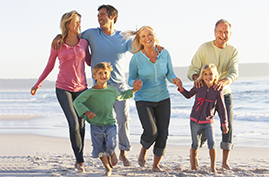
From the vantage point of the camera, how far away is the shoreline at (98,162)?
387cm

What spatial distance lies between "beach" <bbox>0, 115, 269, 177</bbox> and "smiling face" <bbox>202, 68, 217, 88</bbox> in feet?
3.83

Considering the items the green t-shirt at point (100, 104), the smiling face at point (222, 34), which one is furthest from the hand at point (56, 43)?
the smiling face at point (222, 34)

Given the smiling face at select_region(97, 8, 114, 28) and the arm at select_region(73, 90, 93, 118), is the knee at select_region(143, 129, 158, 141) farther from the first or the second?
the smiling face at select_region(97, 8, 114, 28)

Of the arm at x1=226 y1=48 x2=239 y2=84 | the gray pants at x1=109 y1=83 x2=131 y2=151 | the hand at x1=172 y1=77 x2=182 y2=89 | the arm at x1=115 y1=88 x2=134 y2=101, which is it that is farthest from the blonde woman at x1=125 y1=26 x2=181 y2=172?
the arm at x1=226 y1=48 x2=239 y2=84

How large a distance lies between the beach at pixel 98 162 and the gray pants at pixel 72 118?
0.38 meters

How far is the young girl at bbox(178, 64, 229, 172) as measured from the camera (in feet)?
11.9

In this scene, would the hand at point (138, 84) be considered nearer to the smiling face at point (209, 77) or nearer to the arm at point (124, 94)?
the arm at point (124, 94)

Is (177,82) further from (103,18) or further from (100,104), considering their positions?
(103,18)

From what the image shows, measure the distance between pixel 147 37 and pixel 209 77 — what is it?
96 cm

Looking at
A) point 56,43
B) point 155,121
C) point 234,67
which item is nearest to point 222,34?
point 234,67

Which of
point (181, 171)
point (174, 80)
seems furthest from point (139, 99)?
point (181, 171)

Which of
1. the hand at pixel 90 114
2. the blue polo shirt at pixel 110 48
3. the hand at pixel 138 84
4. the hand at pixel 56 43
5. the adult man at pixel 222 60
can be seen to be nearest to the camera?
the hand at pixel 90 114

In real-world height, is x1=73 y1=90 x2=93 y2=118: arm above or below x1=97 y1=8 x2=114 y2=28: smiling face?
below

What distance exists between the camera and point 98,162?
177 inches
